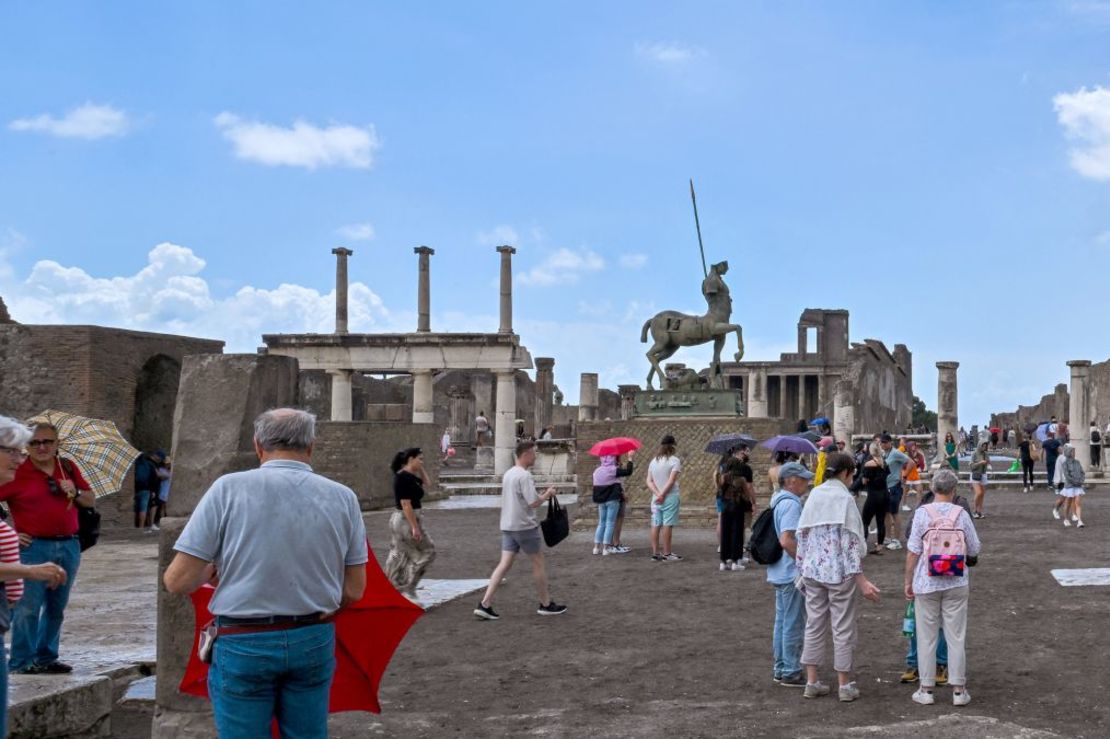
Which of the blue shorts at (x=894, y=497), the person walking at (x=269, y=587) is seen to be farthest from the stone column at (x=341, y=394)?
the person walking at (x=269, y=587)

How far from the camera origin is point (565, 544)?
53.7 feet

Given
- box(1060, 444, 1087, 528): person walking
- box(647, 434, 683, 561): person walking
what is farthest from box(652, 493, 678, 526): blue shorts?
box(1060, 444, 1087, 528): person walking

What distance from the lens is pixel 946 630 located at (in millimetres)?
6980

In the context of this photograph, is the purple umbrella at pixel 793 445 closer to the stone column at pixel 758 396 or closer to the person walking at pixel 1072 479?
the person walking at pixel 1072 479

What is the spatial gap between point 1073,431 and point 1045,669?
23.3 meters

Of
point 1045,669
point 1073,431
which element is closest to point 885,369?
point 1073,431

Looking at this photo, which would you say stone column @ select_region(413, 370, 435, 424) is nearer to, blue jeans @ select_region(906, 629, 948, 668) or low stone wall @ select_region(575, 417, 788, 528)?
low stone wall @ select_region(575, 417, 788, 528)

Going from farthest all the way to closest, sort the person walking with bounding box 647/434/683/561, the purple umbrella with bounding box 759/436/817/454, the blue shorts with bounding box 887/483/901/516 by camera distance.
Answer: the blue shorts with bounding box 887/483/901/516, the person walking with bounding box 647/434/683/561, the purple umbrella with bounding box 759/436/817/454

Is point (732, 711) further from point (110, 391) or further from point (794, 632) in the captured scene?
point (110, 391)

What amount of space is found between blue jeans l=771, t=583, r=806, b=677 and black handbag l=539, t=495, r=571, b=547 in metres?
3.18

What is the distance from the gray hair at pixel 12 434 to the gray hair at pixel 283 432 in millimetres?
1575

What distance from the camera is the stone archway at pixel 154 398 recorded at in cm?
2147

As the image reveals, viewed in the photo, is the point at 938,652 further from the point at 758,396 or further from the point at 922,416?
the point at 922,416

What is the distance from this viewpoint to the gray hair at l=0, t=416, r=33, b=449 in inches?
203
